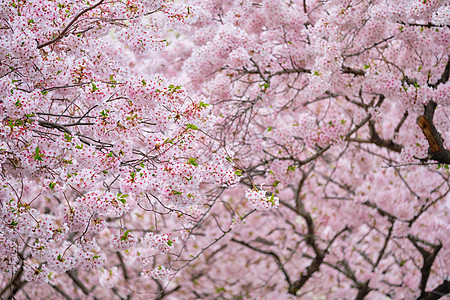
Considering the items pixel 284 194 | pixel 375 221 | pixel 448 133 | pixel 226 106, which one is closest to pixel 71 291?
pixel 284 194

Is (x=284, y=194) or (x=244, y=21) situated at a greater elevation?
(x=284, y=194)

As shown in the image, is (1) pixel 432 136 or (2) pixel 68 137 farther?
(1) pixel 432 136

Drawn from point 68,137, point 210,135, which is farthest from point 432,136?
point 68,137

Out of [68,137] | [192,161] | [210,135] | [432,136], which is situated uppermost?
[432,136]

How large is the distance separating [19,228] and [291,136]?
3.74m

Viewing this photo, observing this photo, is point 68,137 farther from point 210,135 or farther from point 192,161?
point 210,135

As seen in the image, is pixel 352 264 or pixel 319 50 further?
pixel 352 264

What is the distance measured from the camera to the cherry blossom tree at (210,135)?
11.6 feet

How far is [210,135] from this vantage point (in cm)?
434

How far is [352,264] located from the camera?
30.2 feet

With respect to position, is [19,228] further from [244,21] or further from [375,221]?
[375,221]

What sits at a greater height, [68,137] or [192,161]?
[192,161]

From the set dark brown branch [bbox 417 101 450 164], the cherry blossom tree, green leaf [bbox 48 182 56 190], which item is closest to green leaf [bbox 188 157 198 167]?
the cherry blossom tree

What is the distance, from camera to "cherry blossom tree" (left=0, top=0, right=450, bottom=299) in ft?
11.6
